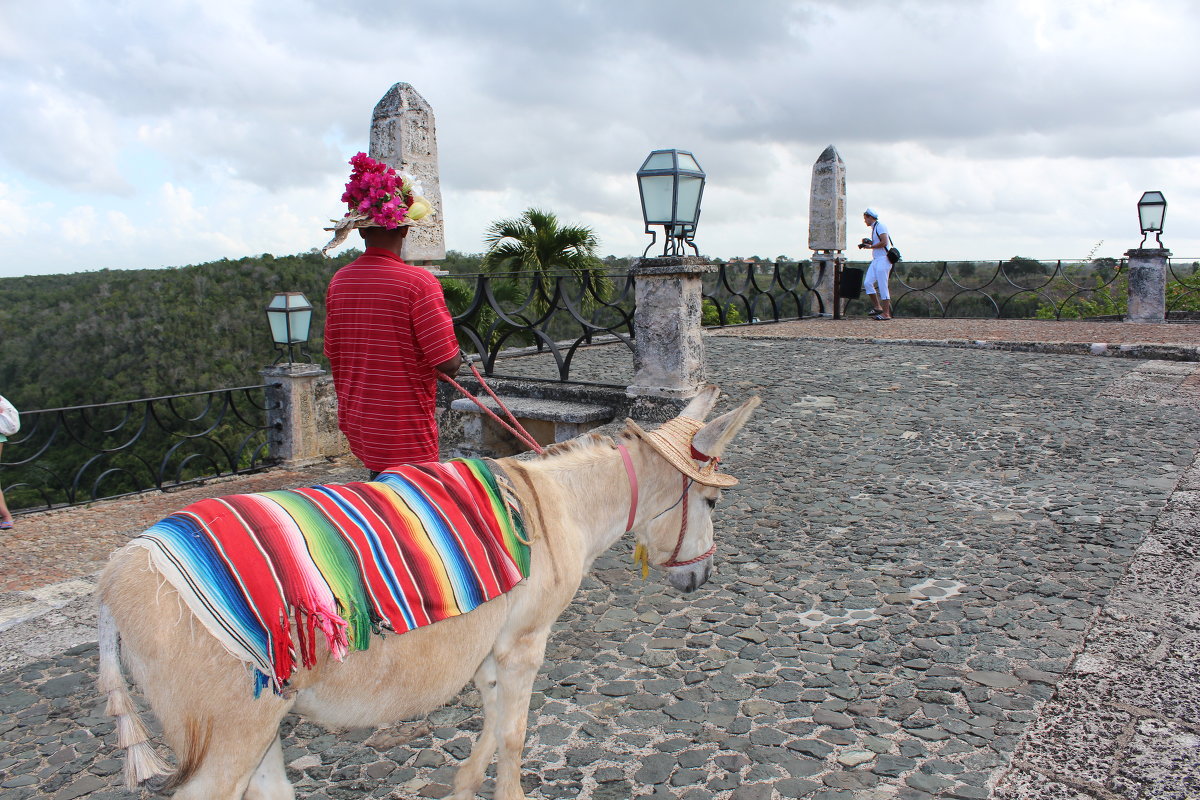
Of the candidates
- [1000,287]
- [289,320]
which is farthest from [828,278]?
[289,320]

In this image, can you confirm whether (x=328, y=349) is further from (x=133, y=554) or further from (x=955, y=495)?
(x=955, y=495)

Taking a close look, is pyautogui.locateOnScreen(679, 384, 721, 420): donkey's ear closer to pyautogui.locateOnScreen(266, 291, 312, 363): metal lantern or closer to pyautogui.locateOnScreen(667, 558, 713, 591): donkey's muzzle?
pyautogui.locateOnScreen(667, 558, 713, 591): donkey's muzzle

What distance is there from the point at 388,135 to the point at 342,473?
3641 mm

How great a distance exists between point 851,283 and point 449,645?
1488 centimetres

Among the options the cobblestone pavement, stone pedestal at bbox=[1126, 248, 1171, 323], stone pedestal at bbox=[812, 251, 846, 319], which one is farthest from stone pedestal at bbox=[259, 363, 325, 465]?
stone pedestal at bbox=[1126, 248, 1171, 323]

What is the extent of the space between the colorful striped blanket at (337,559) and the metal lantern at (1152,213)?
14287 mm

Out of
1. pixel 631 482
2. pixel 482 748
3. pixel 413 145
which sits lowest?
pixel 482 748

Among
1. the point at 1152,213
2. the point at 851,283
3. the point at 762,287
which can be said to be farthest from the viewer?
the point at 851,283

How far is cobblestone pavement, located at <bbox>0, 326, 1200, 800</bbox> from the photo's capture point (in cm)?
314

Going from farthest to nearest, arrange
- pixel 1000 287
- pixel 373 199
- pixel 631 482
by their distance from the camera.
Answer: pixel 1000 287 < pixel 373 199 < pixel 631 482

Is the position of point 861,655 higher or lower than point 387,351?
lower

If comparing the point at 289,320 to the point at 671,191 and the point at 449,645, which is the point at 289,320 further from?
the point at 449,645

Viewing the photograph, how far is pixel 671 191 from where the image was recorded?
6.64 metres

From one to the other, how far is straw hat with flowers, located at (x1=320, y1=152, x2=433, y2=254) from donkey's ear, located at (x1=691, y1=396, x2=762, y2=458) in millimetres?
1653
